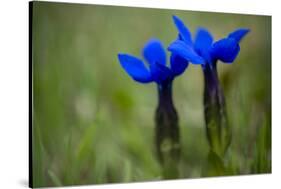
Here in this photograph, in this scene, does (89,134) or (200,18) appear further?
(200,18)

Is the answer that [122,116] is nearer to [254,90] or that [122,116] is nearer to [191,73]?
[191,73]

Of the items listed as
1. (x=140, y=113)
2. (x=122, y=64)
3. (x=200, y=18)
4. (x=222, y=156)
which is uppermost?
(x=200, y=18)

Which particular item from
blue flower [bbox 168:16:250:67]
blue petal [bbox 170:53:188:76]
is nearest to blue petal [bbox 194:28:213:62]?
blue flower [bbox 168:16:250:67]

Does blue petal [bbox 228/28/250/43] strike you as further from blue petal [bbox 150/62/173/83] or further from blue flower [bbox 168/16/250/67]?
blue petal [bbox 150/62/173/83]

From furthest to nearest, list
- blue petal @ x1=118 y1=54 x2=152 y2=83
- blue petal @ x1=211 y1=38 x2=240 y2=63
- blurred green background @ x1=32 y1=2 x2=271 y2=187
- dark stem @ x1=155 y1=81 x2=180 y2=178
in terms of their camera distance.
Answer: blue petal @ x1=211 y1=38 x2=240 y2=63 → dark stem @ x1=155 y1=81 x2=180 y2=178 → blue petal @ x1=118 y1=54 x2=152 y2=83 → blurred green background @ x1=32 y1=2 x2=271 y2=187

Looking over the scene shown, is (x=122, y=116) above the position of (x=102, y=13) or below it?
below

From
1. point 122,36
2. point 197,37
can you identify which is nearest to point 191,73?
point 197,37

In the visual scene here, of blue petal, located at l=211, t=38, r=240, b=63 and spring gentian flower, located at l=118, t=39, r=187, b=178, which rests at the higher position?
blue petal, located at l=211, t=38, r=240, b=63
